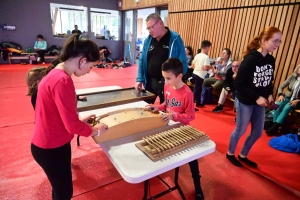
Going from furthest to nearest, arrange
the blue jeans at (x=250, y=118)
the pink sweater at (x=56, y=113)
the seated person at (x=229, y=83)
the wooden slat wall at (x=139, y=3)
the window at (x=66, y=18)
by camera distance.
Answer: the window at (x=66, y=18) → the wooden slat wall at (x=139, y=3) → the seated person at (x=229, y=83) → the blue jeans at (x=250, y=118) → the pink sweater at (x=56, y=113)

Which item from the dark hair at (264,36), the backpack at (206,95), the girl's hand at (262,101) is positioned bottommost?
the backpack at (206,95)

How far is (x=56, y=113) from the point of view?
1148mm

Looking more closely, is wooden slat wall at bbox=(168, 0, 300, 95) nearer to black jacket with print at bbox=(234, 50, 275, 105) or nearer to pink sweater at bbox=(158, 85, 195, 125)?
black jacket with print at bbox=(234, 50, 275, 105)

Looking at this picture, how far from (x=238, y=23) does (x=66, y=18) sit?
8747 mm

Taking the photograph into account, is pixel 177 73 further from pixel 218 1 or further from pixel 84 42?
pixel 218 1

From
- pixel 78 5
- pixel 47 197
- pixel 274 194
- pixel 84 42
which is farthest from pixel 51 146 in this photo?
pixel 78 5

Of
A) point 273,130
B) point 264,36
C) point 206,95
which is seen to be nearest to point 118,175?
point 264,36

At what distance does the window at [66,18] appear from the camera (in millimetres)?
9867

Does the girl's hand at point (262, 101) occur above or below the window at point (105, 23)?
below

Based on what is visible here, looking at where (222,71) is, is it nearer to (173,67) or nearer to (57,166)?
(173,67)

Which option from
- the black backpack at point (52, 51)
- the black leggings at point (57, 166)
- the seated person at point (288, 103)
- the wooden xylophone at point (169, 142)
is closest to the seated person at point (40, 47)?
the black backpack at point (52, 51)

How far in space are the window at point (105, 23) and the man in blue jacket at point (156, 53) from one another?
932 centimetres

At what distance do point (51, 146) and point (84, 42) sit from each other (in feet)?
2.15

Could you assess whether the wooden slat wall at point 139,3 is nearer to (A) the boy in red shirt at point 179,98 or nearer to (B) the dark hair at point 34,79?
(A) the boy in red shirt at point 179,98
